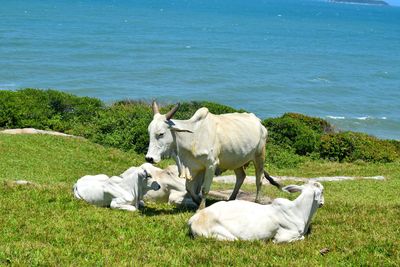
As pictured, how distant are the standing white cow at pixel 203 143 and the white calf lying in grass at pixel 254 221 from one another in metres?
1.59

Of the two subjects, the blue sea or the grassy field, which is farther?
the blue sea

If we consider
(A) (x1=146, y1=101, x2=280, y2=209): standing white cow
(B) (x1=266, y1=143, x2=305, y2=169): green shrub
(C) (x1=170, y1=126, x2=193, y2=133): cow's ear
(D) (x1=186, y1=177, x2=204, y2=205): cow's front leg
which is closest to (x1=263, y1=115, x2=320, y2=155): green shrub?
(B) (x1=266, y1=143, x2=305, y2=169): green shrub

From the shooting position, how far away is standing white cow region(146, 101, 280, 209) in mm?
11170

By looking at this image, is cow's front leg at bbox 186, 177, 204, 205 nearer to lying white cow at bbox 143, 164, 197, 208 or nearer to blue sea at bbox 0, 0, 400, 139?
lying white cow at bbox 143, 164, 197, 208

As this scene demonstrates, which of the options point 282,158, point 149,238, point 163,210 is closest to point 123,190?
point 163,210

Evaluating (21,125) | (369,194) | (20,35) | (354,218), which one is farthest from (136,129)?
(20,35)

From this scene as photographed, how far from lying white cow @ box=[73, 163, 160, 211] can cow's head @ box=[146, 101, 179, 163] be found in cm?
109

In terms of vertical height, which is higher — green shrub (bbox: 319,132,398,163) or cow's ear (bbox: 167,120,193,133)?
cow's ear (bbox: 167,120,193,133)

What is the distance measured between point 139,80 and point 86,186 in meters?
48.1

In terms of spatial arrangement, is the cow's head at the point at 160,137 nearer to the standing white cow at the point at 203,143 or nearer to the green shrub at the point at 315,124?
the standing white cow at the point at 203,143

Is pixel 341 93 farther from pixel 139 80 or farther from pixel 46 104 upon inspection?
pixel 46 104

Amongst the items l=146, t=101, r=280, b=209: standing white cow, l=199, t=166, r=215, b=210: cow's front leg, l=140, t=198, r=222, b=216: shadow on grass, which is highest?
l=146, t=101, r=280, b=209: standing white cow

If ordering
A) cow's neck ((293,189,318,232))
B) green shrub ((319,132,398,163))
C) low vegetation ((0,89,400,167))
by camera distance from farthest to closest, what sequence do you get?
green shrub ((319,132,398,163)), low vegetation ((0,89,400,167)), cow's neck ((293,189,318,232))

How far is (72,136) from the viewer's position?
23.9m
